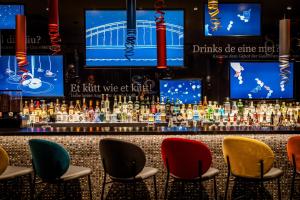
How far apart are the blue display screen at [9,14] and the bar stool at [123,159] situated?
427 cm

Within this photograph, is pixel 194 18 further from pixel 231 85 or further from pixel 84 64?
pixel 84 64

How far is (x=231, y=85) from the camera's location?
24.2 feet

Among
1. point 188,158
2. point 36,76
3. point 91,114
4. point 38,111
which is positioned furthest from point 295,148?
point 36,76

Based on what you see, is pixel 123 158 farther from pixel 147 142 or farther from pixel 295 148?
pixel 295 148

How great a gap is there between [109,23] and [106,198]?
3331 mm

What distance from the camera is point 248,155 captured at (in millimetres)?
3654

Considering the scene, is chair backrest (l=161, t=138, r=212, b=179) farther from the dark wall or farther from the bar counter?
the dark wall

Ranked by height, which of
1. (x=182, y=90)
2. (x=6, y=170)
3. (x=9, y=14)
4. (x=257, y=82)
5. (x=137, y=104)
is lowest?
(x=6, y=170)

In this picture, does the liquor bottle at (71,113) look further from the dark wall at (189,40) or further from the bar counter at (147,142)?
the bar counter at (147,142)

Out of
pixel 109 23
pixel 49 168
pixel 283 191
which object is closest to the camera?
pixel 49 168

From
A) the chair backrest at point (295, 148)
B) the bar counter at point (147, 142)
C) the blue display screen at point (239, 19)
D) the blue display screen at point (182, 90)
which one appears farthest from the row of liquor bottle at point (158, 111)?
the chair backrest at point (295, 148)

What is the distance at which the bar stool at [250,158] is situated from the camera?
11.9ft

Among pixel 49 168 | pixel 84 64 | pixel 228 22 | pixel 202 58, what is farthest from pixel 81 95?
pixel 49 168

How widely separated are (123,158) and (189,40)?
4050 mm
